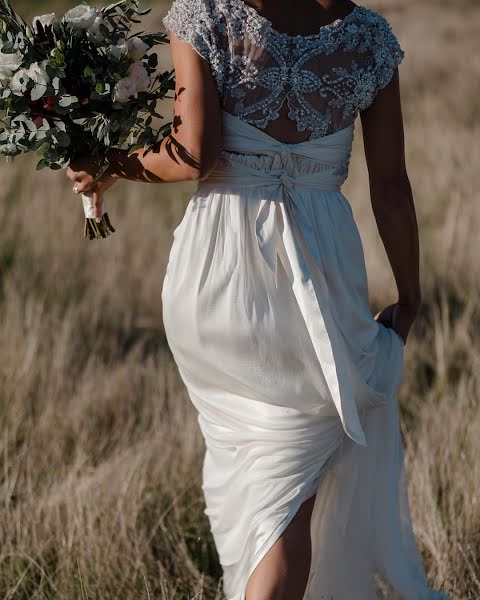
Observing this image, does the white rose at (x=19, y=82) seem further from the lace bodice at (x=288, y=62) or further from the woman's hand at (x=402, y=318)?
the woman's hand at (x=402, y=318)

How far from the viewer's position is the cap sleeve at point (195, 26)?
236 cm

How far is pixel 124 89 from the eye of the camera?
8.43 feet

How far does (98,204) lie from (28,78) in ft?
1.39

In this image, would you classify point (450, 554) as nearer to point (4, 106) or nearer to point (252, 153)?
point (252, 153)

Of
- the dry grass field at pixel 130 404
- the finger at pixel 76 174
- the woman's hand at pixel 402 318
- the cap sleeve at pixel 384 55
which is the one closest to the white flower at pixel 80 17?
the finger at pixel 76 174

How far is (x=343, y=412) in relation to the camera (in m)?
2.48

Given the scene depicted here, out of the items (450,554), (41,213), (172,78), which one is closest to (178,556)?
(450,554)

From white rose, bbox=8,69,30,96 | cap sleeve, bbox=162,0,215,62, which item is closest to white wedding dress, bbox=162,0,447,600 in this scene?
cap sleeve, bbox=162,0,215,62

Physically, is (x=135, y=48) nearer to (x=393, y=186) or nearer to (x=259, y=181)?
(x=259, y=181)

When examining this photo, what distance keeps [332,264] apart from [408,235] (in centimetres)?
33

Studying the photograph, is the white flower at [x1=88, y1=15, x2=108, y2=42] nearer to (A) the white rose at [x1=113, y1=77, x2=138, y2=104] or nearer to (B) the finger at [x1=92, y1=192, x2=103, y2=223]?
(A) the white rose at [x1=113, y1=77, x2=138, y2=104]

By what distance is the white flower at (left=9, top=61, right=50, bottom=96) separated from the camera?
2547mm

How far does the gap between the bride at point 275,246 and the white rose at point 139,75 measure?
7.5 inches

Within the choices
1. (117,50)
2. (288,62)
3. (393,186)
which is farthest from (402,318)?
(117,50)
